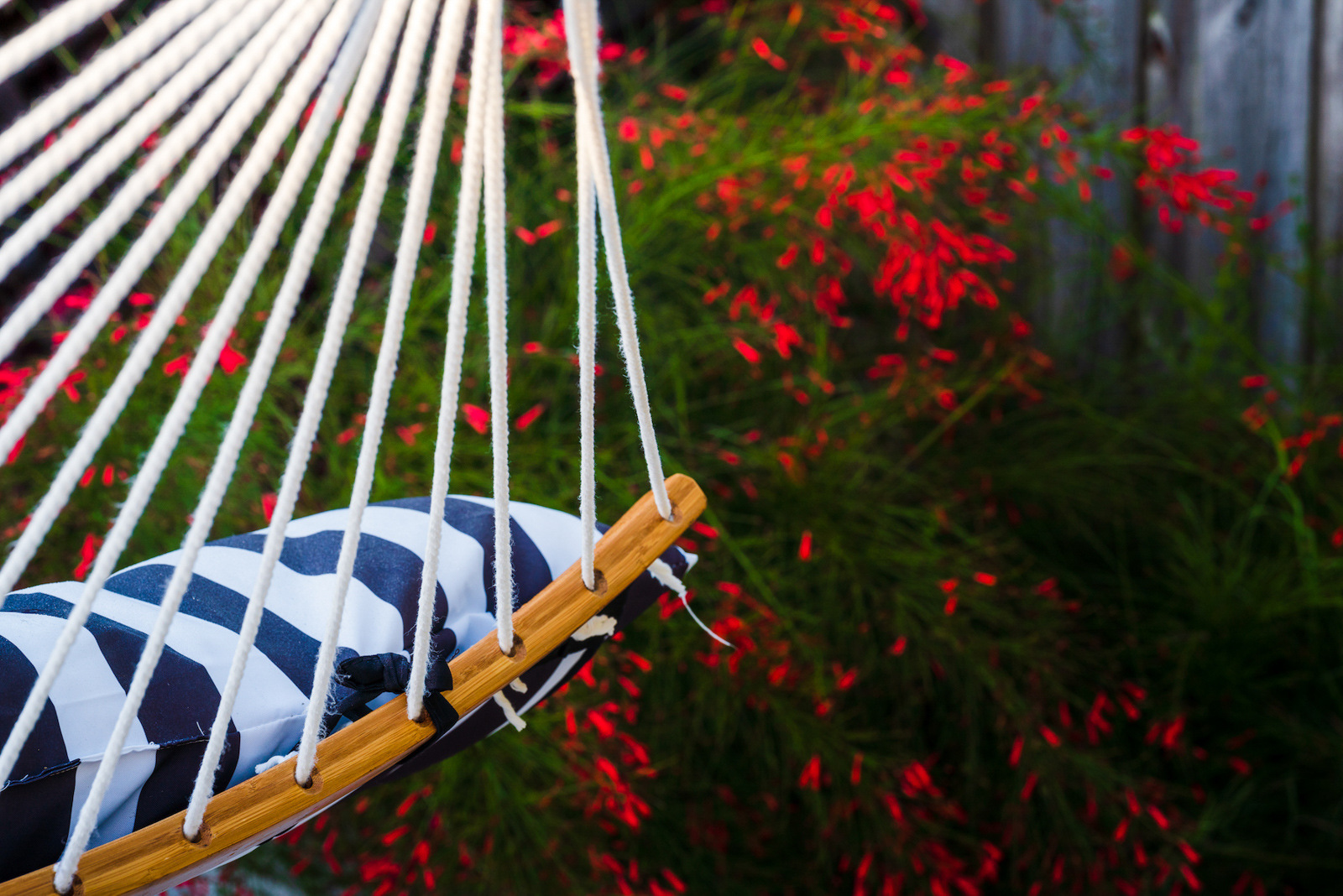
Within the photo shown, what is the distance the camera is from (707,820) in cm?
97

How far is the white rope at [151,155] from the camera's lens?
32 centimetres

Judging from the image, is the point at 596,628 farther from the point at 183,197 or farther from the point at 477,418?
the point at 477,418

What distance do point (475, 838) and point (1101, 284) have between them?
3.37 ft

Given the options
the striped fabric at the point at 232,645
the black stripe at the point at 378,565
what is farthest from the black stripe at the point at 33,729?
the black stripe at the point at 378,565

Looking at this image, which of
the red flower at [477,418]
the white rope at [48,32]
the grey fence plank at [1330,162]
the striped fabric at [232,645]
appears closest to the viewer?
the white rope at [48,32]

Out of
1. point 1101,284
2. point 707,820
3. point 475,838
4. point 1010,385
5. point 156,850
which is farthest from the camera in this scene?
point 1101,284

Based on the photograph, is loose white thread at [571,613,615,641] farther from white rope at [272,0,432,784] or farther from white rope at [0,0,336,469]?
white rope at [0,0,336,469]

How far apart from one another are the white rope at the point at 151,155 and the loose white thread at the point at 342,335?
4cm

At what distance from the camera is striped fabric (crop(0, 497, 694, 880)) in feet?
1.34

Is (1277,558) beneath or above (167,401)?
A: beneath

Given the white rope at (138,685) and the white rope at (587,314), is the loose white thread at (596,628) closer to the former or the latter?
the white rope at (587,314)

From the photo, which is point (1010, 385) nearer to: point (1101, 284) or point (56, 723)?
point (1101, 284)

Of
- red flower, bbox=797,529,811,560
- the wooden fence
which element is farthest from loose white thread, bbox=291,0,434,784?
the wooden fence

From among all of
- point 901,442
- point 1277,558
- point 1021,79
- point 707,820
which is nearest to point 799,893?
point 707,820
